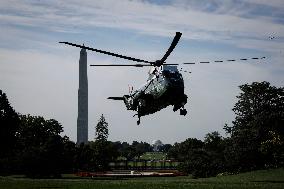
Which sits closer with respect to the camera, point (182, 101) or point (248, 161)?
point (182, 101)

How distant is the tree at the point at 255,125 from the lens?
77062 millimetres

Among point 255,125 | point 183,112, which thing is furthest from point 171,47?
point 255,125

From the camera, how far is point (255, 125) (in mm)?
77312

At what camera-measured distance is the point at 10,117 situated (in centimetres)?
8588

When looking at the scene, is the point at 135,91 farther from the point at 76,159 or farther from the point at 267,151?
the point at 76,159

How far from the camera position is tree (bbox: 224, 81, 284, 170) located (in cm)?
7706

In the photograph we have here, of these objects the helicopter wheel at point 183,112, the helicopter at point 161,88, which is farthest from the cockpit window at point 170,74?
the helicopter wheel at point 183,112

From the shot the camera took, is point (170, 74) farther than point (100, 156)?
No

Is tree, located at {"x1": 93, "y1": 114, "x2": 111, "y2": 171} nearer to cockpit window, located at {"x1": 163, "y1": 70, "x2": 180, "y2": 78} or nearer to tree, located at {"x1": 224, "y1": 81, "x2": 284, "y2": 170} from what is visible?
tree, located at {"x1": 224, "y1": 81, "x2": 284, "y2": 170}

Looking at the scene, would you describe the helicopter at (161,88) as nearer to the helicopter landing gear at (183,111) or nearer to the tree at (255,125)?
the helicopter landing gear at (183,111)

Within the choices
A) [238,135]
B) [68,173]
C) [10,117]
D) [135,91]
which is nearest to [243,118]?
[238,135]

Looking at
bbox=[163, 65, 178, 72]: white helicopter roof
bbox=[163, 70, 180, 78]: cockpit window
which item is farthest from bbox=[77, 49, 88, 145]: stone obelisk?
bbox=[163, 70, 180, 78]: cockpit window

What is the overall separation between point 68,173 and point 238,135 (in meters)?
36.9

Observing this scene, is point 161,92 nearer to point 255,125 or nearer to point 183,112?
point 183,112
